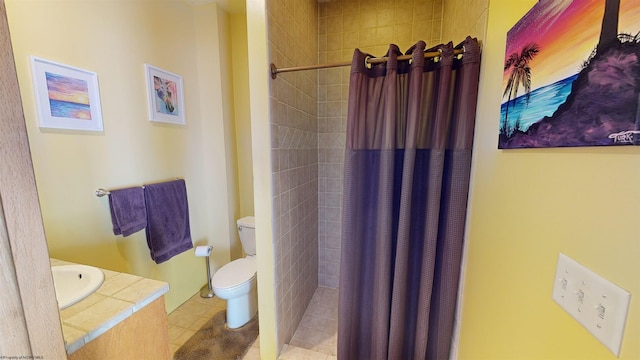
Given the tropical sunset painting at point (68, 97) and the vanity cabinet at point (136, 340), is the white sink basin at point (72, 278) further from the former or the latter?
the tropical sunset painting at point (68, 97)

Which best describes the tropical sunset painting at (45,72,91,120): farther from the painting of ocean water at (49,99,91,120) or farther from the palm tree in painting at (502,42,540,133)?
the palm tree in painting at (502,42,540,133)

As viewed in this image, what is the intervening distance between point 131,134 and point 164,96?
43 centimetres

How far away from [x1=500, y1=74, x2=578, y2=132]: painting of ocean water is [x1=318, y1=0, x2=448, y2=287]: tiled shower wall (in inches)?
60.6

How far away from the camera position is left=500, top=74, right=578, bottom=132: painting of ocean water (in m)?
0.53

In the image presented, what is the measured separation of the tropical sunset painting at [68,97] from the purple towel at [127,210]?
529 millimetres

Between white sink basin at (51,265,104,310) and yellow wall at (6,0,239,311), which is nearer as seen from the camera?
white sink basin at (51,265,104,310)

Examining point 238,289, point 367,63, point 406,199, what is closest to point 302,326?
point 238,289

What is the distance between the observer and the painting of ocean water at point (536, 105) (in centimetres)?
53

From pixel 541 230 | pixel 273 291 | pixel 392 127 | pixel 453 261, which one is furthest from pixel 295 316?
pixel 541 230

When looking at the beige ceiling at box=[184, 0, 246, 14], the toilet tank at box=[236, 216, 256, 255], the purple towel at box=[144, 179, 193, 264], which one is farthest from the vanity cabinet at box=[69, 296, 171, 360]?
the beige ceiling at box=[184, 0, 246, 14]

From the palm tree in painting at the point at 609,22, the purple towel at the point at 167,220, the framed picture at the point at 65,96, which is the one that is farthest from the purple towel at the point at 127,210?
the palm tree in painting at the point at 609,22

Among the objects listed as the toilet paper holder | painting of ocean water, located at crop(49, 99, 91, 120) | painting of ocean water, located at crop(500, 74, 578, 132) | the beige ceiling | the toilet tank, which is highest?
the beige ceiling

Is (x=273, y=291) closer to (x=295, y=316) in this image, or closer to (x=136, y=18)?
(x=295, y=316)

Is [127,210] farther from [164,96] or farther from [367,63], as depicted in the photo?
[367,63]
